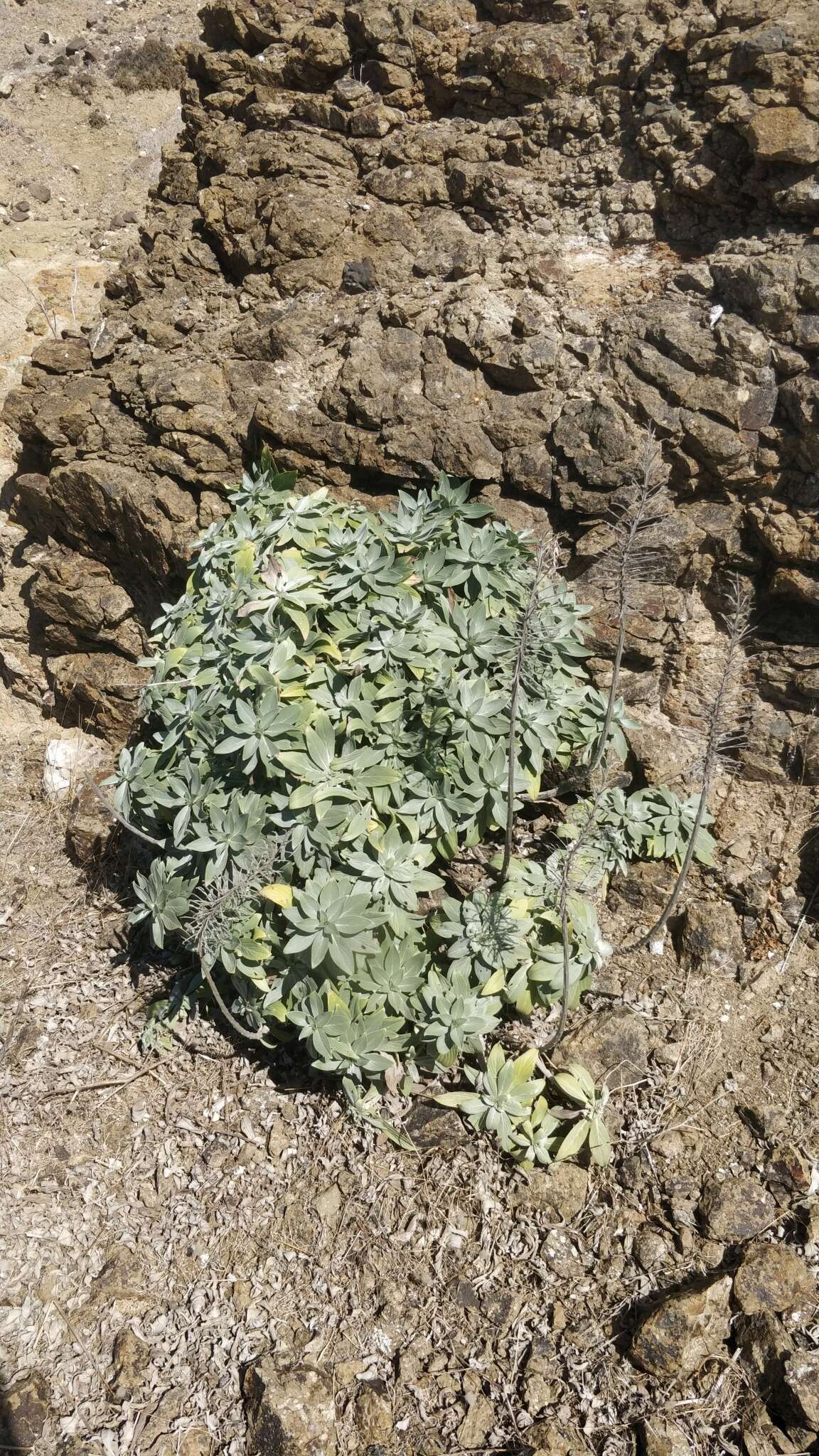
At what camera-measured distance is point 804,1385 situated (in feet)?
7.81

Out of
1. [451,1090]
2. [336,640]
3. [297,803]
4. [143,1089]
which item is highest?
[336,640]

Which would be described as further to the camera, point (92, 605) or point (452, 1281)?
point (92, 605)

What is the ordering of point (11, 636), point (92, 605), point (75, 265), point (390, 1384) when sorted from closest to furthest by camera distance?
1. point (390, 1384)
2. point (92, 605)
3. point (11, 636)
4. point (75, 265)

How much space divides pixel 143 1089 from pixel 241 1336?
92 cm

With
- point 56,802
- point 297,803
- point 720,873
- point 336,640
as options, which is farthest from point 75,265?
point 720,873

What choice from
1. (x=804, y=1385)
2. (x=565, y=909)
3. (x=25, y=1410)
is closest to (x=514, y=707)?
(x=565, y=909)

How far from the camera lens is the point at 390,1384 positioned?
8.81ft

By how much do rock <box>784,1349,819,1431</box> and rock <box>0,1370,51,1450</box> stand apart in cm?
196

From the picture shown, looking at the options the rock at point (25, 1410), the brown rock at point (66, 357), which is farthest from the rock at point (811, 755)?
the brown rock at point (66, 357)

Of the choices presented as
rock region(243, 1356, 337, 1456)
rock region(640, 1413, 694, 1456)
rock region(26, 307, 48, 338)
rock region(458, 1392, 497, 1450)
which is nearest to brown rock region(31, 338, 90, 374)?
rock region(26, 307, 48, 338)

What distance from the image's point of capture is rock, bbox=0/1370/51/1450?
8.80 feet

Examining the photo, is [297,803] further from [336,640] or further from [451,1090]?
[451,1090]

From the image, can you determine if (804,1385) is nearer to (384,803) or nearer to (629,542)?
(384,803)

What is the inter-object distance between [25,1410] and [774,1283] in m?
2.04
